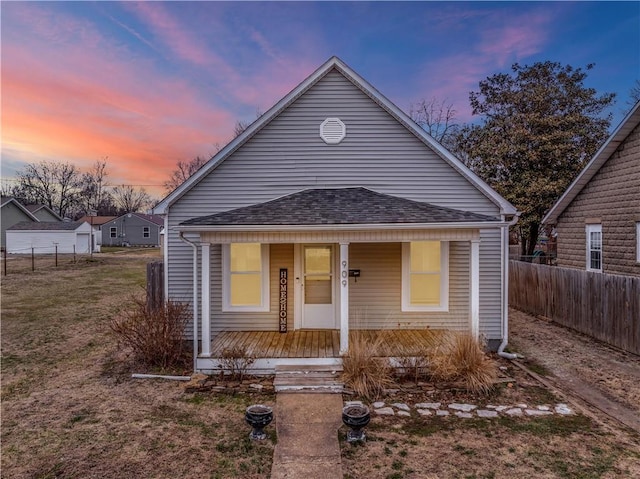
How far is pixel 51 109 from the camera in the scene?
47.2ft

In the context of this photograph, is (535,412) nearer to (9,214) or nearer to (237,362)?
(237,362)

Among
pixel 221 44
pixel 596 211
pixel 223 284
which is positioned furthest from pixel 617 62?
pixel 223 284

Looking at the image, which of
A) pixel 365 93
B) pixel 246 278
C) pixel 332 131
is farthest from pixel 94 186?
pixel 365 93

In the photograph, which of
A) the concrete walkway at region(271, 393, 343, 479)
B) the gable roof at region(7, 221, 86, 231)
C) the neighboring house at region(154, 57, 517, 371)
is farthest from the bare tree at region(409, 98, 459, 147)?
the gable roof at region(7, 221, 86, 231)

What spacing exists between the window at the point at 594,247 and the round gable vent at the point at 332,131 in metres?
9.83

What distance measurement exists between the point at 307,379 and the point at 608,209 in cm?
1150

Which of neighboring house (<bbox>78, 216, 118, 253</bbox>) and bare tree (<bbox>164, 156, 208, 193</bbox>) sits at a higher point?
bare tree (<bbox>164, 156, 208, 193</bbox>)

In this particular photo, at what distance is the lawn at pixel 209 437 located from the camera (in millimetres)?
4004

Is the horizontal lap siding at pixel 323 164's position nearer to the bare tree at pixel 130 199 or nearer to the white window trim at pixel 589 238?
the white window trim at pixel 589 238

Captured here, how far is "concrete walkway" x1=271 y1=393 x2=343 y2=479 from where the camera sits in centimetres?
400

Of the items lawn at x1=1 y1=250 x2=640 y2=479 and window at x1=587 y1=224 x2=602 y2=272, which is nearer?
lawn at x1=1 y1=250 x2=640 y2=479

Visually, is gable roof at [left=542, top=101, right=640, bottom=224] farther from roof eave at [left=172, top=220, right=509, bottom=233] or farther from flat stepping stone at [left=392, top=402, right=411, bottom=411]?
flat stepping stone at [left=392, top=402, right=411, bottom=411]

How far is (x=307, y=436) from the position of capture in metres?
4.72

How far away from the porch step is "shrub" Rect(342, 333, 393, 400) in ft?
0.65
